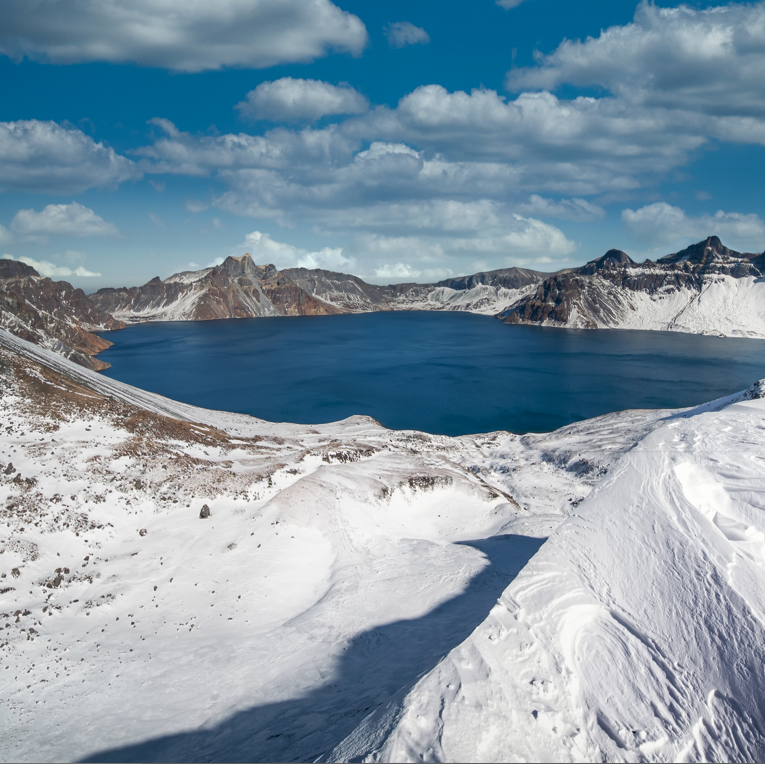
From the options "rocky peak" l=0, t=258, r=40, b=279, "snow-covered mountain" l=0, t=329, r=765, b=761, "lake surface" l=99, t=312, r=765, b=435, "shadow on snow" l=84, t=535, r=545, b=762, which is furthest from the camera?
"rocky peak" l=0, t=258, r=40, b=279

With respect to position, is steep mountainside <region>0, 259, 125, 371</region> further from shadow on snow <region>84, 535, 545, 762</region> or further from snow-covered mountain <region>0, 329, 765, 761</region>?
shadow on snow <region>84, 535, 545, 762</region>

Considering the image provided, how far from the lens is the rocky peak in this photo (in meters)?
154

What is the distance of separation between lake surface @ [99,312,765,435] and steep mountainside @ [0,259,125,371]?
27.5 ft

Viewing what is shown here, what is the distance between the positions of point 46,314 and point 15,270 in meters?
46.7

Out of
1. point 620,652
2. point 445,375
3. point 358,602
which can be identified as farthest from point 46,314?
point 620,652

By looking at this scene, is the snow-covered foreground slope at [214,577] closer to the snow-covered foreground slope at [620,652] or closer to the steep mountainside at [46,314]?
the snow-covered foreground slope at [620,652]

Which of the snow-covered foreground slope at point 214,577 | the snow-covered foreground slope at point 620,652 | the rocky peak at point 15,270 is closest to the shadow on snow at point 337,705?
the snow-covered foreground slope at point 214,577

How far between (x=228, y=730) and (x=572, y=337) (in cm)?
17285

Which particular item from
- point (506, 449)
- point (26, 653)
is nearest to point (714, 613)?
point (26, 653)

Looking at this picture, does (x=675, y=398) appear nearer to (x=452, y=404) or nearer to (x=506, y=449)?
(x=452, y=404)

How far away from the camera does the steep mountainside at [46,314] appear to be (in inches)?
3597

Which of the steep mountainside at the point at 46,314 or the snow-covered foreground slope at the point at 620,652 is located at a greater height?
the steep mountainside at the point at 46,314

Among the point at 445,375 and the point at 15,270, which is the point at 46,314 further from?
the point at 445,375

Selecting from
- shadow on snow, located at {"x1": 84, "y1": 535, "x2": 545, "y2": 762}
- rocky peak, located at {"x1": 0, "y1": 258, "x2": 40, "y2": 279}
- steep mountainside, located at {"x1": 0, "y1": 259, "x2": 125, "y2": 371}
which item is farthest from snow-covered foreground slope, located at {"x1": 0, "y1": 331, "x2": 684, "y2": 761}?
rocky peak, located at {"x1": 0, "y1": 258, "x2": 40, "y2": 279}
